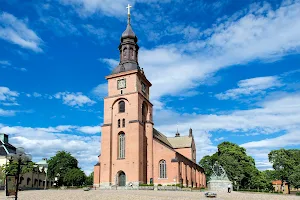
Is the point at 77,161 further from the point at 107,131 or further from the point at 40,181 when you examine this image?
the point at 107,131

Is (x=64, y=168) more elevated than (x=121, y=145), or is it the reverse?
(x=121, y=145)

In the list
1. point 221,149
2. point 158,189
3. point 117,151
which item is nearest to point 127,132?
point 117,151

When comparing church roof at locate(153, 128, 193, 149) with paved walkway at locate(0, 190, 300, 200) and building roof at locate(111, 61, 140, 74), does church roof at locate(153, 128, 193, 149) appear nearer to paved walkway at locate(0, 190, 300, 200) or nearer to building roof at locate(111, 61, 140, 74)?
building roof at locate(111, 61, 140, 74)

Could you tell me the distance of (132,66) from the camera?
1881 inches

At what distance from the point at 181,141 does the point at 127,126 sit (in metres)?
28.8

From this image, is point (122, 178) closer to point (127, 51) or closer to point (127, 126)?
point (127, 126)

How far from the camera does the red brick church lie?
141 feet

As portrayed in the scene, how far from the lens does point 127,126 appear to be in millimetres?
44594

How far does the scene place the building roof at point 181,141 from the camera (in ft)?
226

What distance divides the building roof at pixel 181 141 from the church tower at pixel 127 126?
22186 mm

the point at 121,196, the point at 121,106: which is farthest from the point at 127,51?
the point at 121,196

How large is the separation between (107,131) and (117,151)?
3597mm

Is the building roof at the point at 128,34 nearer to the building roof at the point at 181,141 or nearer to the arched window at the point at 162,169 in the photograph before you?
the arched window at the point at 162,169

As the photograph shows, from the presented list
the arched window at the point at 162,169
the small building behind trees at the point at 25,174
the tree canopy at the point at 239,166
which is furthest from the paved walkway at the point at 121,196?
the tree canopy at the point at 239,166
